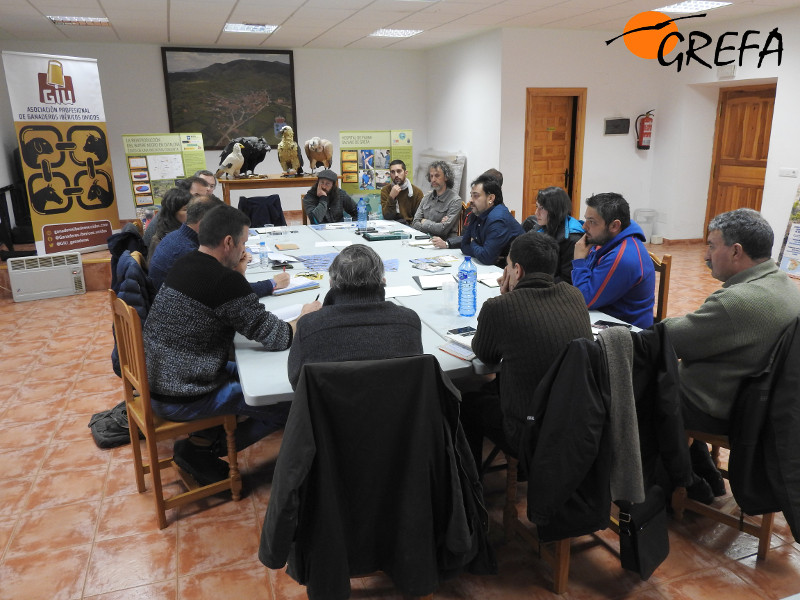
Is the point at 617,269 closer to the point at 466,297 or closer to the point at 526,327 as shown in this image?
the point at 466,297

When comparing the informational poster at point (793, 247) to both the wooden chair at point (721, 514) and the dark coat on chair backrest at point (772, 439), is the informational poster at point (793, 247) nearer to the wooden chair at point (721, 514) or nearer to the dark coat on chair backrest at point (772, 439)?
the wooden chair at point (721, 514)

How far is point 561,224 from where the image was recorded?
3.41 metres

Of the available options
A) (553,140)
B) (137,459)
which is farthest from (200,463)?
(553,140)

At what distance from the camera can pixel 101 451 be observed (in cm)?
298

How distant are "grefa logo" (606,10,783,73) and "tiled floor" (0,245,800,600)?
6.07 m

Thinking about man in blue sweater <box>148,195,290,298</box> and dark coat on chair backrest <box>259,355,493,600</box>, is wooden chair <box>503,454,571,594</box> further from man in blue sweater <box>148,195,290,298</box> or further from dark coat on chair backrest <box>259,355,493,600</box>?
man in blue sweater <box>148,195,290,298</box>

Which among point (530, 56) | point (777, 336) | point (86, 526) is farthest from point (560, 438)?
point (530, 56)

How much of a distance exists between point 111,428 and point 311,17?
521 centimetres

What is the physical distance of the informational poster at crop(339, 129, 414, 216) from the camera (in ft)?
23.6

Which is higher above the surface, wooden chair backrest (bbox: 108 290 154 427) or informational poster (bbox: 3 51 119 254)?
informational poster (bbox: 3 51 119 254)

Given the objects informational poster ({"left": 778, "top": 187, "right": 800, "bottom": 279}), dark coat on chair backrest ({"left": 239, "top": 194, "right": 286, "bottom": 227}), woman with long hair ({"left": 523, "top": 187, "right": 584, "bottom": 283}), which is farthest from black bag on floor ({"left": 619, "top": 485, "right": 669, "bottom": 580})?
dark coat on chair backrest ({"left": 239, "top": 194, "right": 286, "bottom": 227})

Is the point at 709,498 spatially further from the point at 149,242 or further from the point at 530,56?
the point at 530,56

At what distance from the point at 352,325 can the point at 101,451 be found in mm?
1952

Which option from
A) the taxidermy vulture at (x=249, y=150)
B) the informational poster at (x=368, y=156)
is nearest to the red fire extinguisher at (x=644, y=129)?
the informational poster at (x=368, y=156)
